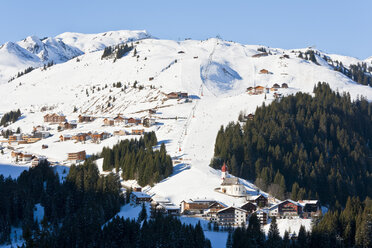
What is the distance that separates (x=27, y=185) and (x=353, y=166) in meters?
61.0

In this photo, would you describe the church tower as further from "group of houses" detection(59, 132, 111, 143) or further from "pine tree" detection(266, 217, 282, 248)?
"group of houses" detection(59, 132, 111, 143)

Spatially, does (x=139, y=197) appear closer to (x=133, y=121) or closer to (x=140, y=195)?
(x=140, y=195)

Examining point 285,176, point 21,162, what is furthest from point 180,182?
point 21,162

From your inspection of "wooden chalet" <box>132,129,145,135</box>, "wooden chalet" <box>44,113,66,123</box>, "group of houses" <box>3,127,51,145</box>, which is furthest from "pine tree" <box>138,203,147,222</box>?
"wooden chalet" <box>44,113,66,123</box>

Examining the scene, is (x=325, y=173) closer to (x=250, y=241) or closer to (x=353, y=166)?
(x=353, y=166)

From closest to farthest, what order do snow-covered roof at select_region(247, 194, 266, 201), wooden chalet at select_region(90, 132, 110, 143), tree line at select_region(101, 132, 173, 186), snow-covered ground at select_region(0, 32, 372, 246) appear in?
snow-covered roof at select_region(247, 194, 266, 201), tree line at select_region(101, 132, 173, 186), snow-covered ground at select_region(0, 32, 372, 246), wooden chalet at select_region(90, 132, 110, 143)

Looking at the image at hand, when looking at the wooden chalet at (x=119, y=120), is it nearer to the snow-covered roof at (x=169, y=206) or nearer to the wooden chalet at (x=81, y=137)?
the wooden chalet at (x=81, y=137)

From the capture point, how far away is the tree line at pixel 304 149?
302ft

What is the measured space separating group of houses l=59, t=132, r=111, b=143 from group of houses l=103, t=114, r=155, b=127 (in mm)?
9111

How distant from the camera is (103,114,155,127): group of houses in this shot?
129625mm

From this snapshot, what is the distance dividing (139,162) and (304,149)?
1263 inches

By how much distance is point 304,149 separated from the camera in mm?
102375

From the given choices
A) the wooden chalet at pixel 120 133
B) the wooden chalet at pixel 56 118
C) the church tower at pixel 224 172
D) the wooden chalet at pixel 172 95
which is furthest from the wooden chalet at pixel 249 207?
the wooden chalet at pixel 56 118

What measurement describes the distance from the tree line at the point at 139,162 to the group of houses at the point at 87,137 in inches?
707
